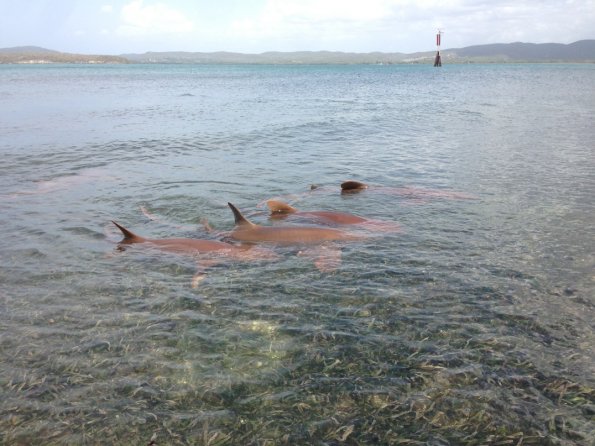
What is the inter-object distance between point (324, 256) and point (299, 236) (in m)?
0.85

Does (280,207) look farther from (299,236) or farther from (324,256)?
(324,256)

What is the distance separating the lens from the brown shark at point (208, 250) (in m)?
8.95

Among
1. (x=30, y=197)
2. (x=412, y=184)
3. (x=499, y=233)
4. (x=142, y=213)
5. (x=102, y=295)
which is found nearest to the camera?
(x=102, y=295)

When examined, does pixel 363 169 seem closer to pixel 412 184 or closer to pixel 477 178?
pixel 412 184

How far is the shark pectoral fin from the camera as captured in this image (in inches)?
336

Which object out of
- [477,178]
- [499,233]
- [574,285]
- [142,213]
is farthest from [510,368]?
[477,178]

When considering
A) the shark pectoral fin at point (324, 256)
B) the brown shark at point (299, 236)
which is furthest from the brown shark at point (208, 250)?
the shark pectoral fin at point (324, 256)

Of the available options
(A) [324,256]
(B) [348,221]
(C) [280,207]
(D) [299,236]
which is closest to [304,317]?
(A) [324,256]

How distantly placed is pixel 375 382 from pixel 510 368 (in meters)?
1.66

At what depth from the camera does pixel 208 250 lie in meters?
9.12

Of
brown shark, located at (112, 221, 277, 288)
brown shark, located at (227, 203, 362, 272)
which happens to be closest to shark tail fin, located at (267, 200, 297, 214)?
brown shark, located at (227, 203, 362, 272)

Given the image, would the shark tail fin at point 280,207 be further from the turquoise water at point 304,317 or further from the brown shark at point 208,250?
the brown shark at point 208,250

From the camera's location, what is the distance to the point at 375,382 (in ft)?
18.0

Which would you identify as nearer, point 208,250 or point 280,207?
point 208,250
